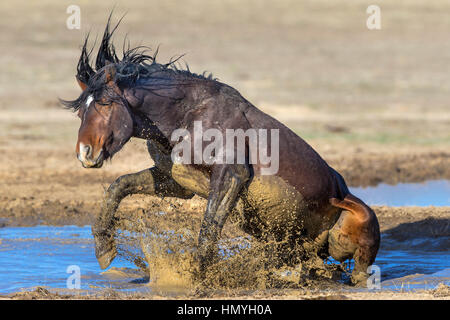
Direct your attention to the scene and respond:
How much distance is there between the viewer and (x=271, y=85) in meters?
20.7

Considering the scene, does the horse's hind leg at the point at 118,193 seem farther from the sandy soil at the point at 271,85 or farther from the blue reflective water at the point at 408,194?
the blue reflective water at the point at 408,194

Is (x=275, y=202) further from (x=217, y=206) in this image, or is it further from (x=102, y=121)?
(x=102, y=121)

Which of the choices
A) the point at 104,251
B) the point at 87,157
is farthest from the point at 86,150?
the point at 104,251

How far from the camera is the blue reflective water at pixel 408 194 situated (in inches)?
408

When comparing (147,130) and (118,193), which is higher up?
(147,130)

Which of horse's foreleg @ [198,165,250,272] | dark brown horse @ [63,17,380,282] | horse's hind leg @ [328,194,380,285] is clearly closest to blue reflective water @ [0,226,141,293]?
dark brown horse @ [63,17,380,282]

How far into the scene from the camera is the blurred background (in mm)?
12039

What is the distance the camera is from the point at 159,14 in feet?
98.3

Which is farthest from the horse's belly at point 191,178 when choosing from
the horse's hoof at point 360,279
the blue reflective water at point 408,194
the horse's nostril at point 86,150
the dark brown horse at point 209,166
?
the blue reflective water at point 408,194

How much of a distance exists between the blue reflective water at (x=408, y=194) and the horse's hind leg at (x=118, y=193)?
4268 mm

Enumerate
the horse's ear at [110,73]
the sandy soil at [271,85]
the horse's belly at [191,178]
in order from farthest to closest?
the sandy soil at [271,85] → the horse's belly at [191,178] → the horse's ear at [110,73]

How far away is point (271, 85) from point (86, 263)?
45.7 feet
